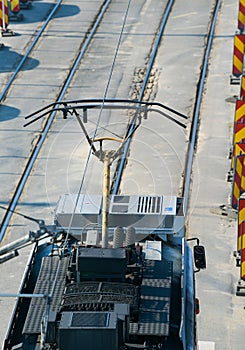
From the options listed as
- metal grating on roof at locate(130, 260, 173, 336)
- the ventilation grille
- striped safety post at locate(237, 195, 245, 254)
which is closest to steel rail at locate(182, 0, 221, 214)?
striped safety post at locate(237, 195, 245, 254)

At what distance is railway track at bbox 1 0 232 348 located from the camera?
29094 mm

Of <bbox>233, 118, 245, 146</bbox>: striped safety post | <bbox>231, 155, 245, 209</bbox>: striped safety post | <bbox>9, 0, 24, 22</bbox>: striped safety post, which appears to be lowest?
<bbox>231, 155, 245, 209</bbox>: striped safety post

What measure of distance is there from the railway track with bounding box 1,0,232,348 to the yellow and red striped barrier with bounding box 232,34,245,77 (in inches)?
50.1

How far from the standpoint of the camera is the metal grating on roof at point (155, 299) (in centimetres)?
1700

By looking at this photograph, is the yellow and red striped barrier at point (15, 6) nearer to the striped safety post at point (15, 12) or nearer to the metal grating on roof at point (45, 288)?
the striped safety post at point (15, 12)

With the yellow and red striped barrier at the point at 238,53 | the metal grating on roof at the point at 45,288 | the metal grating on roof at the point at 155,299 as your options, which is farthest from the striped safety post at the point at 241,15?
the metal grating on roof at the point at 155,299

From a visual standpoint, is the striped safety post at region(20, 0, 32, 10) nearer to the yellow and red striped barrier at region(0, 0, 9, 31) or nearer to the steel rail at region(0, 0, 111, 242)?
the steel rail at region(0, 0, 111, 242)

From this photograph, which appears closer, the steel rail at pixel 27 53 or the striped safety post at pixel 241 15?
the steel rail at pixel 27 53

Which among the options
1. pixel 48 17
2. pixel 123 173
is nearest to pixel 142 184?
pixel 123 173

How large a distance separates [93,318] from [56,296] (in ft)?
6.64

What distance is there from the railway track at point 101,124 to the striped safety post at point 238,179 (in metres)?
1.86

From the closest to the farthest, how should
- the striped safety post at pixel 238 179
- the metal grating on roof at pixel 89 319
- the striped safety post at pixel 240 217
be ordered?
the metal grating on roof at pixel 89 319, the striped safety post at pixel 240 217, the striped safety post at pixel 238 179

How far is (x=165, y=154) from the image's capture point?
31016 mm

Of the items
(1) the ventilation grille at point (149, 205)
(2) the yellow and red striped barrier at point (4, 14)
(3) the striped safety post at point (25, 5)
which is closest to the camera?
(1) the ventilation grille at point (149, 205)
